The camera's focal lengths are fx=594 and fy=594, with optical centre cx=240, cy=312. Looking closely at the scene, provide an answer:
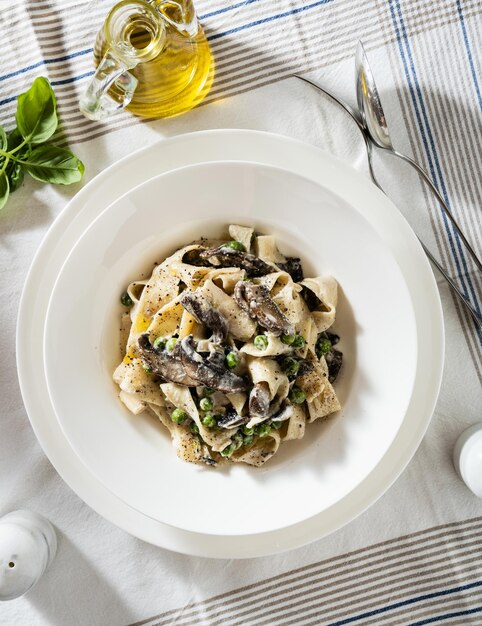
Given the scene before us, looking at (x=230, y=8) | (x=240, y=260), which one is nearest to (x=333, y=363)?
(x=240, y=260)

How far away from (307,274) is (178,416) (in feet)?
3.25

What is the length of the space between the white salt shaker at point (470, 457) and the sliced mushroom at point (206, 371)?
54.6 inches

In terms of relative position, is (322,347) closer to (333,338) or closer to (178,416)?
(333,338)

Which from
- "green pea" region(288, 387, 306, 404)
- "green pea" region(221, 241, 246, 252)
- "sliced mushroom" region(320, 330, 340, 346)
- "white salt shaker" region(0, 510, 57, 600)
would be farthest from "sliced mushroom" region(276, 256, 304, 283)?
"white salt shaker" region(0, 510, 57, 600)

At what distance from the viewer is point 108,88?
305cm

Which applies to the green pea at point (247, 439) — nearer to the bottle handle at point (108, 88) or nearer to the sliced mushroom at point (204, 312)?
the sliced mushroom at point (204, 312)

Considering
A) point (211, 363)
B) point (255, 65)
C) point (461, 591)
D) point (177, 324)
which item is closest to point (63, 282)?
point (177, 324)

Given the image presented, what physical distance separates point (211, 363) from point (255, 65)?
1.75 metres

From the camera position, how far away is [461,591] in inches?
138

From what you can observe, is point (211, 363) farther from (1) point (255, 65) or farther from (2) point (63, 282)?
(1) point (255, 65)

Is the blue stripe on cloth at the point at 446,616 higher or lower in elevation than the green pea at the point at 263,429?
lower

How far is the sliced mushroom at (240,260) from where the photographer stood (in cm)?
297

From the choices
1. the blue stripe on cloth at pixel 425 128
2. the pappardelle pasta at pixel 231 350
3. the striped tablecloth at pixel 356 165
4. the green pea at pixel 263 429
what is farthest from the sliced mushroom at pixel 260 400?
the blue stripe on cloth at pixel 425 128

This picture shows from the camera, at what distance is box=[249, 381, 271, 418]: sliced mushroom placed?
2.83 metres
